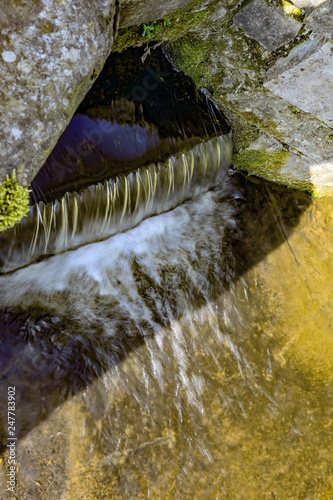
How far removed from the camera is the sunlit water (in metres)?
3.57

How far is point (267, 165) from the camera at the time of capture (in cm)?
435

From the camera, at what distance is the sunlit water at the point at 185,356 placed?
3.57m

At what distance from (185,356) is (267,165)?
2308 millimetres

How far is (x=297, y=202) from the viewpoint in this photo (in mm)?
4562

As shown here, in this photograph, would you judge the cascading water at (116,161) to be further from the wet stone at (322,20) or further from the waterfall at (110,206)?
the wet stone at (322,20)

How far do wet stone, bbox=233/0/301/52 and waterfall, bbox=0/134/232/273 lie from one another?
43.0 inches

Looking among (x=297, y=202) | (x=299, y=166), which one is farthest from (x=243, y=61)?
(x=297, y=202)

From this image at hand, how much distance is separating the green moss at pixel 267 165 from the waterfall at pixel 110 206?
0.20m

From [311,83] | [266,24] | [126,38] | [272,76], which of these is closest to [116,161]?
[126,38]

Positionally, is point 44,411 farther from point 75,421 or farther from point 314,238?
point 314,238

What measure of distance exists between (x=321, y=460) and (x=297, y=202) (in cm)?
284

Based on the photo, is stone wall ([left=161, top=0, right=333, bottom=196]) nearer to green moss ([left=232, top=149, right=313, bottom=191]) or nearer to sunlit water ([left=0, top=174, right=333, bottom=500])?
green moss ([left=232, top=149, right=313, bottom=191])

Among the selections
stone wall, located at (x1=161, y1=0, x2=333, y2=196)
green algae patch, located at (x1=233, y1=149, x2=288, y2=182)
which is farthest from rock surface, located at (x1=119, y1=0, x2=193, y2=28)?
green algae patch, located at (x1=233, y1=149, x2=288, y2=182)

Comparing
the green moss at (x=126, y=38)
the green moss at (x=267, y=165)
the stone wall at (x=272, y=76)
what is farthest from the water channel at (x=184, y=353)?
the green moss at (x=126, y=38)
